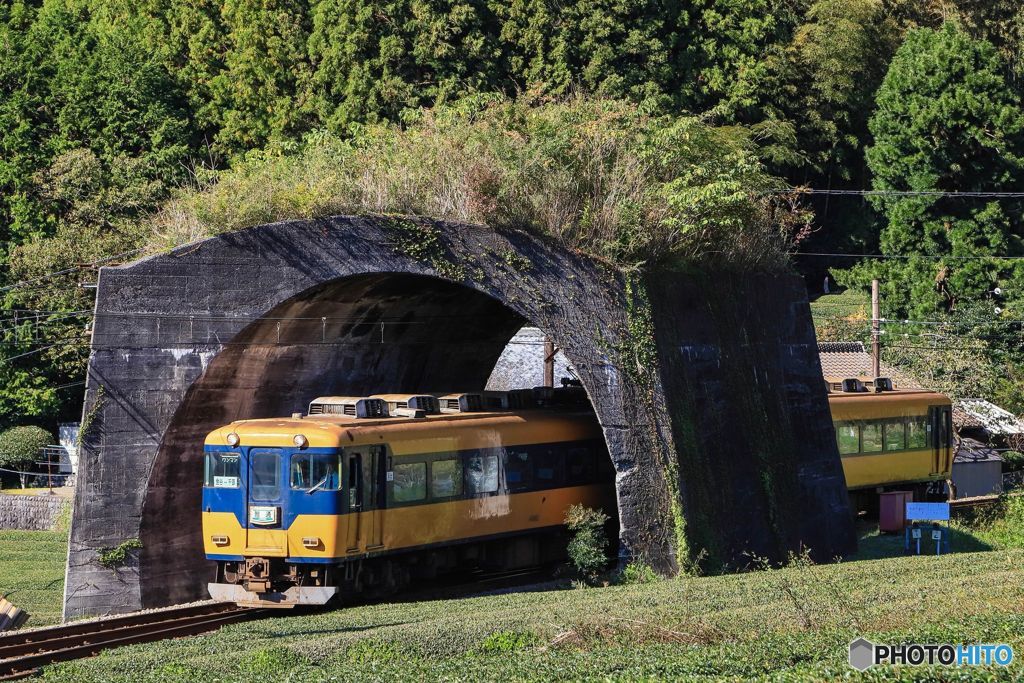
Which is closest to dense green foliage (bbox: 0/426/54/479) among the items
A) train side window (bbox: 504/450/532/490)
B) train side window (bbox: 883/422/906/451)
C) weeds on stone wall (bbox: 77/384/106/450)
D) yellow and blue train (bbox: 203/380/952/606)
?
yellow and blue train (bbox: 203/380/952/606)

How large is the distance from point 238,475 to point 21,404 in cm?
2085

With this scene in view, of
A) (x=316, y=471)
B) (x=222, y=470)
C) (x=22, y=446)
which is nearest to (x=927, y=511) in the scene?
(x=316, y=471)

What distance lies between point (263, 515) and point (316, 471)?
1.09 meters

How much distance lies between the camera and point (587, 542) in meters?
21.8

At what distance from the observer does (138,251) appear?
21984mm

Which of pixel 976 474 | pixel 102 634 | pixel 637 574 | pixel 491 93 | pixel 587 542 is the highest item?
pixel 491 93

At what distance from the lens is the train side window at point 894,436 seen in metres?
29.8

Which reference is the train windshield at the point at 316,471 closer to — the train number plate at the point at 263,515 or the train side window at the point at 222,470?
the train number plate at the point at 263,515

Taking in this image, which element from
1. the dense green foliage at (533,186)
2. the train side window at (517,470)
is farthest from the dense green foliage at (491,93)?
the train side window at (517,470)

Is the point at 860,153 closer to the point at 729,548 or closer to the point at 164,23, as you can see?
the point at 164,23

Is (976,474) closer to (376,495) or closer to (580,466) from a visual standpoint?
(580,466)

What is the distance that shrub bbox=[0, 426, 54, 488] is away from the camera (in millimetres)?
37000

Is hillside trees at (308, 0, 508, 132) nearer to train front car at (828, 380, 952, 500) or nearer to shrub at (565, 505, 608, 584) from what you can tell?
train front car at (828, 380, 952, 500)

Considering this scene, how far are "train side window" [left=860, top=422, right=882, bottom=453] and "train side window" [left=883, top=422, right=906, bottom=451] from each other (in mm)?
262
